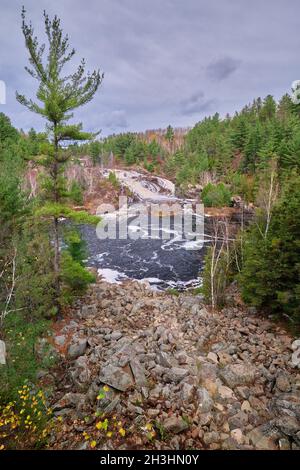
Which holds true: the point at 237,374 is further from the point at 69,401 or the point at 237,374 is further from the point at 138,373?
the point at 69,401

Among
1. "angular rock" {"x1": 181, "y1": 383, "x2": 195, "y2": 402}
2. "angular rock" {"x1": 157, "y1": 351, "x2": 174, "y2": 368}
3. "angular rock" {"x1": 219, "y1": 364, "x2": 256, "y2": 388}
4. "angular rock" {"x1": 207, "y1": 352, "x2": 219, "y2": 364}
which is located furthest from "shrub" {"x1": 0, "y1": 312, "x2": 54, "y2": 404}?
"angular rock" {"x1": 219, "y1": 364, "x2": 256, "y2": 388}

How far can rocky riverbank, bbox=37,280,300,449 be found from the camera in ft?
20.4

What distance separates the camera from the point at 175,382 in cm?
788

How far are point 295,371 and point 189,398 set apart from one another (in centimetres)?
379

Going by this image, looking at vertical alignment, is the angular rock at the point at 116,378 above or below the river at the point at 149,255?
above

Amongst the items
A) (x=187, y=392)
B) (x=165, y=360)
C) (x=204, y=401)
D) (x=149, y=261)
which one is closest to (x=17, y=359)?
(x=165, y=360)

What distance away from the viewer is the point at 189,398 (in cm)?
720

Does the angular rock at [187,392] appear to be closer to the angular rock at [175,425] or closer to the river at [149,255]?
the angular rock at [175,425]

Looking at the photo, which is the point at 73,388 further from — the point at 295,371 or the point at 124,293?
the point at 124,293

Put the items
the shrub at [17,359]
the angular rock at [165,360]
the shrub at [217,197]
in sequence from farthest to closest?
the shrub at [217,197]
the angular rock at [165,360]
the shrub at [17,359]

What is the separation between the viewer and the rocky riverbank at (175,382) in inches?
245

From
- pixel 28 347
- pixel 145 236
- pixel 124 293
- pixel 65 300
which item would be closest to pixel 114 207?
pixel 145 236

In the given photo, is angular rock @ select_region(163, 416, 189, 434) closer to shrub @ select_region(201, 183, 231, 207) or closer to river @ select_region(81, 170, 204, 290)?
river @ select_region(81, 170, 204, 290)

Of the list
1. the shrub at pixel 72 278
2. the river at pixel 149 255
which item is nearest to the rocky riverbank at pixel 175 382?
the shrub at pixel 72 278
